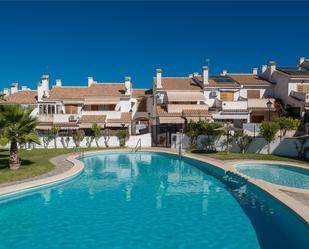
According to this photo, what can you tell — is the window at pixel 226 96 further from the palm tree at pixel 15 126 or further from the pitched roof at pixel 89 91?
the palm tree at pixel 15 126

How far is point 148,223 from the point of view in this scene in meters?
14.6

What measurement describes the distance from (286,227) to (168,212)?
5917mm

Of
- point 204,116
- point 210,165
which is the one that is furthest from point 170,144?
point 210,165

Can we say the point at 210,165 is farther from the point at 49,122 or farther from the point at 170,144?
the point at 49,122

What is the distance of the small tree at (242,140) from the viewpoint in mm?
36500

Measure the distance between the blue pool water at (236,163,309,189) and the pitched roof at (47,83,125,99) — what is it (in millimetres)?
32941

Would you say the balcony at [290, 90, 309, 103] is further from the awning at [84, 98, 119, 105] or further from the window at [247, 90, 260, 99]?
the awning at [84, 98, 119, 105]

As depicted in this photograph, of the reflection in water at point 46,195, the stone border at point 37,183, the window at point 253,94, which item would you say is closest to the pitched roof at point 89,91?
the window at point 253,94

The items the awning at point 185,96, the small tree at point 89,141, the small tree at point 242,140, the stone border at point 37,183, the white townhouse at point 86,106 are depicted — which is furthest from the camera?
the white townhouse at point 86,106

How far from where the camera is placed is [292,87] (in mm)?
49156

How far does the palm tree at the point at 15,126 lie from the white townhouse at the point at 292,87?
37.7 m

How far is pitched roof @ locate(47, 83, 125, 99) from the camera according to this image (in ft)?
182

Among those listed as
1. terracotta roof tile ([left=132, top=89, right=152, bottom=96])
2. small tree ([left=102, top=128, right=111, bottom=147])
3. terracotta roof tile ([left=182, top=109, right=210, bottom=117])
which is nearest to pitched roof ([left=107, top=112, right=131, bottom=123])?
small tree ([left=102, top=128, right=111, bottom=147])

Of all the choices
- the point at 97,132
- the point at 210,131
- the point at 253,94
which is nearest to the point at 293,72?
the point at 253,94
